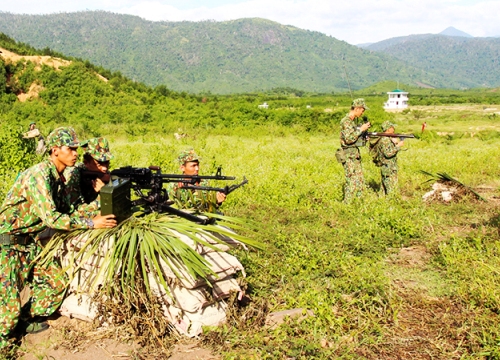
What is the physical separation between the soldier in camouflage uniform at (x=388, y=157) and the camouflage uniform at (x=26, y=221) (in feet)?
16.9

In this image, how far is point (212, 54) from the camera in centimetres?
16888

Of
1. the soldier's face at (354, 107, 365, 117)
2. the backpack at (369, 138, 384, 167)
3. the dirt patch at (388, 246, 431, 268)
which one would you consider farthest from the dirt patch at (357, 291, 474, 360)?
the backpack at (369, 138, 384, 167)

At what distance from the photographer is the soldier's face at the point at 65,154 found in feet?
11.6

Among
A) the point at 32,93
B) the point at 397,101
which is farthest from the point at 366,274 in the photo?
the point at 397,101

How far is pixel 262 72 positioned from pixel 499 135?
151 m

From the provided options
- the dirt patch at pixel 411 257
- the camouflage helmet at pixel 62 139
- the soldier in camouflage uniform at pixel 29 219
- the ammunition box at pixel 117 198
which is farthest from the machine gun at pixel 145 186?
the dirt patch at pixel 411 257

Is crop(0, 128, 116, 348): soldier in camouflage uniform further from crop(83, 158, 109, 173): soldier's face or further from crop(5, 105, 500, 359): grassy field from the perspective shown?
crop(5, 105, 500, 359): grassy field

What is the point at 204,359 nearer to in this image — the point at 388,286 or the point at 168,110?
the point at 388,286

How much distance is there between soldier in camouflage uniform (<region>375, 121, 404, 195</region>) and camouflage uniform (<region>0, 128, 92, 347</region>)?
5159 mm

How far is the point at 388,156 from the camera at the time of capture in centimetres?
729

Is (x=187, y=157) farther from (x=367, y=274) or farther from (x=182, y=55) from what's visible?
(x=182, y=55)

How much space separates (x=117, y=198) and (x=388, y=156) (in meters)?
5.04

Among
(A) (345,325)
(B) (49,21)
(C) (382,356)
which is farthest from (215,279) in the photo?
(B) (49,21)

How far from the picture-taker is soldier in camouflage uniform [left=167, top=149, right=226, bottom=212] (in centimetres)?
421
